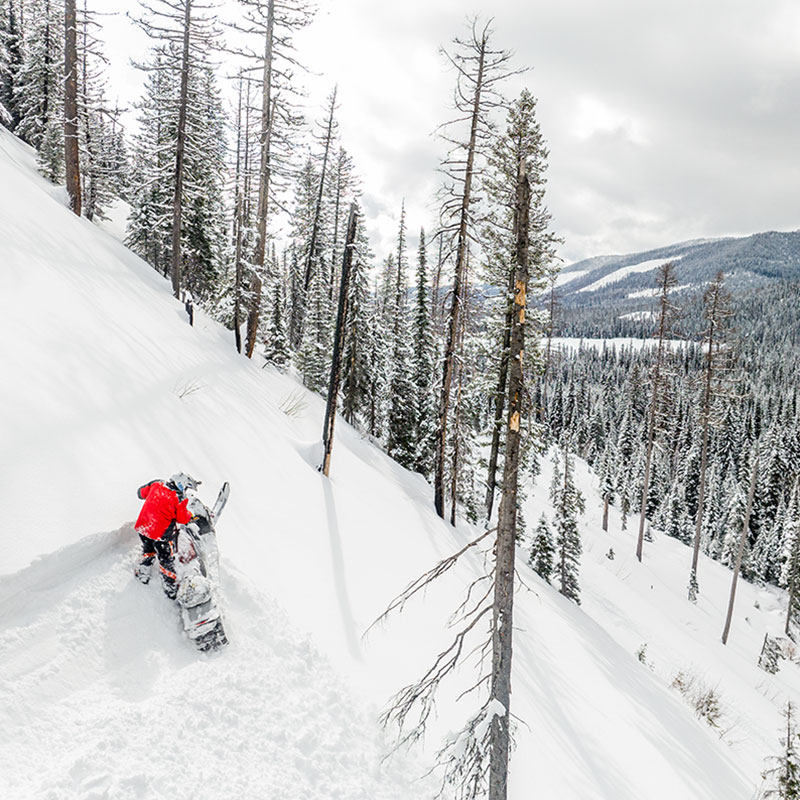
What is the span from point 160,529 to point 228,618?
1.40 metres

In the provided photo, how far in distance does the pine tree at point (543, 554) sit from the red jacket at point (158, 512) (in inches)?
816

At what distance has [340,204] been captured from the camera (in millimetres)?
34406

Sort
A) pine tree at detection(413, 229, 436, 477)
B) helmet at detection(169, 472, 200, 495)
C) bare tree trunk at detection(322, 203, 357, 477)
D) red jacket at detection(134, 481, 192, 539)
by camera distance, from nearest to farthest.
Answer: red jacket at detection(134, 481, 192, 539) < helmet at detection(169, 472, 200, 495) < bare tree trunk at detection(322, 203, 357, 477) < pine tree at detection(413, 229, 436, 477)

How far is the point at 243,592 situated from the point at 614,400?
12242 centimetres

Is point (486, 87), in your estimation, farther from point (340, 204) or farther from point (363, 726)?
point (340, 204)

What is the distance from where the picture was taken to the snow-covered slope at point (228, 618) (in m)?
4.16

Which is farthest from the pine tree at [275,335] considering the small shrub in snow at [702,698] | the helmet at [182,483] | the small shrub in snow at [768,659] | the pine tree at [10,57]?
the small shrub in snow at [768,659]

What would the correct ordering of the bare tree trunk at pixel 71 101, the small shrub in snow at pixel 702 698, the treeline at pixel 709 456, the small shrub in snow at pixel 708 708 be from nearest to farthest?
the small shrub in snow at pixel 708 708, the small shrub in snow at pixel 702 698, the bare tree trunk at pixel 71 101, the treeline at pixel 709 456

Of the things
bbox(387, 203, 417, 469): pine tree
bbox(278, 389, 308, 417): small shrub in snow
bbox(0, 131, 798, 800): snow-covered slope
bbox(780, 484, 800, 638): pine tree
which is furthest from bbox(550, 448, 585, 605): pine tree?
bbox(780, 484, 800, 638): pine tree

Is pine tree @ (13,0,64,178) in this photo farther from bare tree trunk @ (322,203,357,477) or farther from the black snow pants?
the black snow pants

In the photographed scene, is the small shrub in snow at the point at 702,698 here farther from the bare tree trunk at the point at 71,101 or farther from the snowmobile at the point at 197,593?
the bare tree trunk at the point at 71,101

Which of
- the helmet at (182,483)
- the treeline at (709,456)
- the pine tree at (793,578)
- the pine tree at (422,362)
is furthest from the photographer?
the pine tree at (793,578)

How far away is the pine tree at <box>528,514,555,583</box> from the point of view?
75.0ft

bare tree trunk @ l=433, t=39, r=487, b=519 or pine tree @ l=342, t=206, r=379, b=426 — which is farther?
pine tree @ l=342, t=206, r=379, b=426
